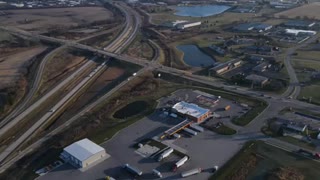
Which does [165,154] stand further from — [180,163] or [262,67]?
[262,67]

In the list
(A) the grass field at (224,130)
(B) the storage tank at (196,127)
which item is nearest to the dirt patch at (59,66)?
(B) the storage tank at (196,127)

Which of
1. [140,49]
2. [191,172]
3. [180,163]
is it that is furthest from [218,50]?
[191,172]

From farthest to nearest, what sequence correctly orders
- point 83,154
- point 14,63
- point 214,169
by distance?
point 14,63 < point 83,154 < point 214,169

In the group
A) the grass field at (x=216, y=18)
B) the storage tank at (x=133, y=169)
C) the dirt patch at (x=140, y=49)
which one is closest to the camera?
the storage tank at (x=133, y=169)

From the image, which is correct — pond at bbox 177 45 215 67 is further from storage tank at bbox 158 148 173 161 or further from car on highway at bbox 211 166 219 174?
car on highway at bbox 211 166 219 174

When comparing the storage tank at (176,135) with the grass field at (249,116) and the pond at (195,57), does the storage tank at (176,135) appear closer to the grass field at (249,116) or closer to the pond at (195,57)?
the grass field at (249,116)
